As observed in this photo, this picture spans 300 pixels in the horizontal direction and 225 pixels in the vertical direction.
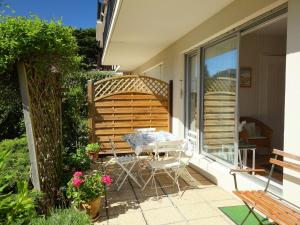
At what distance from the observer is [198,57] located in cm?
577

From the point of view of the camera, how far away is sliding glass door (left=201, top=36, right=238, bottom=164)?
4.51 meters

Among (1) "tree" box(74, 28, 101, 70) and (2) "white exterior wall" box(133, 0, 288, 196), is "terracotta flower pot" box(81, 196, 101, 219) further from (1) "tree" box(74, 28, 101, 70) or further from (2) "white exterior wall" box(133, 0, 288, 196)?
(1) "tree" box(74, 28, 101, 70)

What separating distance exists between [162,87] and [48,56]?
444 centimetres

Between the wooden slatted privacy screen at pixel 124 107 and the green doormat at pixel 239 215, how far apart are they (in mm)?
3834

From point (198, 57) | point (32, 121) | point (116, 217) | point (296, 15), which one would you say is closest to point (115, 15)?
point (198, 57)

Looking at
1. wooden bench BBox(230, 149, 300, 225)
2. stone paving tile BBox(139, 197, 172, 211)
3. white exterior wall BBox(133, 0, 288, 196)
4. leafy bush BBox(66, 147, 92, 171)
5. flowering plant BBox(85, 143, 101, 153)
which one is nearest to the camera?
wooden bench BBox(230, 149, 300, 225)

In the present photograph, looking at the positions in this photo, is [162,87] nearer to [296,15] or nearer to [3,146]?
[3,146]

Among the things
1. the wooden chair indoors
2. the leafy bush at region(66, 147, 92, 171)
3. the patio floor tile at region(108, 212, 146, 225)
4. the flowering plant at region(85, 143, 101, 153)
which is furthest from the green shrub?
the wooden chair indoors

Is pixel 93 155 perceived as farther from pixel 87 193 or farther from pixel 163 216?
pixel 163 216

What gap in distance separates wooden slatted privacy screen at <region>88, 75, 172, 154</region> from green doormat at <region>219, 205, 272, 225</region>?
383cm

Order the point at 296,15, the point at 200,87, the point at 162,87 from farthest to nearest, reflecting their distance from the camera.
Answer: the point at 162,87
the point at 200,87
the point at 296,15

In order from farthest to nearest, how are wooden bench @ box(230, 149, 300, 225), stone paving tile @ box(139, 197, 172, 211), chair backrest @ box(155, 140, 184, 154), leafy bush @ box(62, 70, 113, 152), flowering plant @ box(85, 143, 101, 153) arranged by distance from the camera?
flowering plant @ box(85, 143, 101, 153) → leafy bush @ box(62, 70, 113, 152) → chair backrest @ box(155, 140, 184, 154) → stone paving tile @ box(139, 197, 172, 211) → wooden bench @ box(230, 149, 300, 225)

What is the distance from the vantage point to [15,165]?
3670 mm

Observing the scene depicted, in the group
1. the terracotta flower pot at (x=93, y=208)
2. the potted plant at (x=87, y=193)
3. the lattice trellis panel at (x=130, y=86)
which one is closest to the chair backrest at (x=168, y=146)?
the potted plant at (x=87, y=193)
